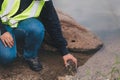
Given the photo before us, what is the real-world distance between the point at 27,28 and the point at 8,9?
0.31 meters

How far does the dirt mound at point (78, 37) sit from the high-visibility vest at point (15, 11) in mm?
555

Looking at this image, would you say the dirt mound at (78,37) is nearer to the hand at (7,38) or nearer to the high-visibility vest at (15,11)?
the high-visibility vest at (15,11)

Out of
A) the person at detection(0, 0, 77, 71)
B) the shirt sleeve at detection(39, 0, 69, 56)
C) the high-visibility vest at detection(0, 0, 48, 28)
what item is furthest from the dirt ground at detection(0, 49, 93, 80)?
the high-visibility vest at detection(0, 0, 48, 28)

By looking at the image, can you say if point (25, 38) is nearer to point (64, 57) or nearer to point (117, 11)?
point (64, 57)

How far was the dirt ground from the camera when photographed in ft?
16.3

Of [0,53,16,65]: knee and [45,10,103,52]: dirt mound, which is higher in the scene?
[0,53,16,65]: knee

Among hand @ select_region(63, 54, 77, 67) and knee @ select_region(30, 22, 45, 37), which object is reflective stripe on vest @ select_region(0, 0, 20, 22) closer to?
knee @ select_region(30, 22, 45, 37)

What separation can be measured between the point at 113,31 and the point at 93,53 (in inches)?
22.7

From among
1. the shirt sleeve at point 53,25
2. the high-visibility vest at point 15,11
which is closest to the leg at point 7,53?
the high-visibility vest at point 15,11

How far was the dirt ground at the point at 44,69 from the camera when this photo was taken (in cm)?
498

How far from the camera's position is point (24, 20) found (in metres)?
5.02

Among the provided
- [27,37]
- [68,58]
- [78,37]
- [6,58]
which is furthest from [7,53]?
[78,37]

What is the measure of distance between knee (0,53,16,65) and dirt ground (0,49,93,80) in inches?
4.0

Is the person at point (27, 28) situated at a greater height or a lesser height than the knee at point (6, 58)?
greater
